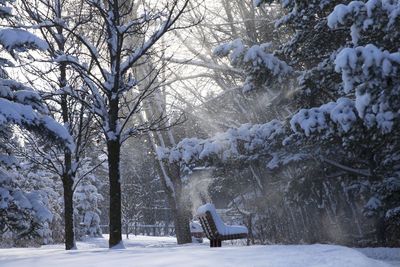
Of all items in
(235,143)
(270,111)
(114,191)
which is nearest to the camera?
(114,191)

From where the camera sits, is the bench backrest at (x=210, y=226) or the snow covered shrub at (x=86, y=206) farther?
the snow covered shrub at (x=86, y=206)

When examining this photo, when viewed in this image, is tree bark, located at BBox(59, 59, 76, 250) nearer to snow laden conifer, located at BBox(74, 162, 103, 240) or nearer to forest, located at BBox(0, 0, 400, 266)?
forest, located at BBox(0, 0, 400, 266)

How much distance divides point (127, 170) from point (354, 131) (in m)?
40.6

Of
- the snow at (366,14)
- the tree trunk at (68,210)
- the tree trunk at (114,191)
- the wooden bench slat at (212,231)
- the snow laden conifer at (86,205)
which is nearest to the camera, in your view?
the snow at (366,14)

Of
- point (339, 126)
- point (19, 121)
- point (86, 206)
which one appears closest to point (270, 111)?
point (339, 126)

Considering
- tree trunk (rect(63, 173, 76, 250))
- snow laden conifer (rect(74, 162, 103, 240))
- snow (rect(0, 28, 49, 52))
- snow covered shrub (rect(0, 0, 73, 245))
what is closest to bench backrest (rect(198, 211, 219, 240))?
snow covered shrub (rect(0, 0, 73, 245))

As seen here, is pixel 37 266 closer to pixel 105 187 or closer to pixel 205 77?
pixel 205 77

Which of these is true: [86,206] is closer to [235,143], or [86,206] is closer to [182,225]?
[182,225]

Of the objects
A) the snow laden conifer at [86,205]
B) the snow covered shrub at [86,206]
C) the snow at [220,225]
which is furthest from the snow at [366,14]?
the snow covered shrub at [86,206]

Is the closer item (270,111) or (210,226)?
(210,226)

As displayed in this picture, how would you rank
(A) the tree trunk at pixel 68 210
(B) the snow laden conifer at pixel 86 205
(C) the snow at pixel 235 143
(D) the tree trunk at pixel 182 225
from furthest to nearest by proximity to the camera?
1. (B) the snow laden conifer at pixel 86 205
2. (D) the tree trunk at pixel 182 225
3. (A) the tree trunk at pixel 68 210
4. (C) the snow at pixel 235 143

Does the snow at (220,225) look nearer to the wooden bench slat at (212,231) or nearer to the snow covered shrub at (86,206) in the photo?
the wooden bench slat at (212,231)

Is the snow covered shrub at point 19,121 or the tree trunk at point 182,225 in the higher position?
the snow covered shrub at point 19,121

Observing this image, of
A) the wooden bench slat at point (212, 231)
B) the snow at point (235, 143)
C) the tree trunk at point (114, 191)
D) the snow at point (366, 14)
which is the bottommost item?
the wooden bench slat at point (212, 231)
